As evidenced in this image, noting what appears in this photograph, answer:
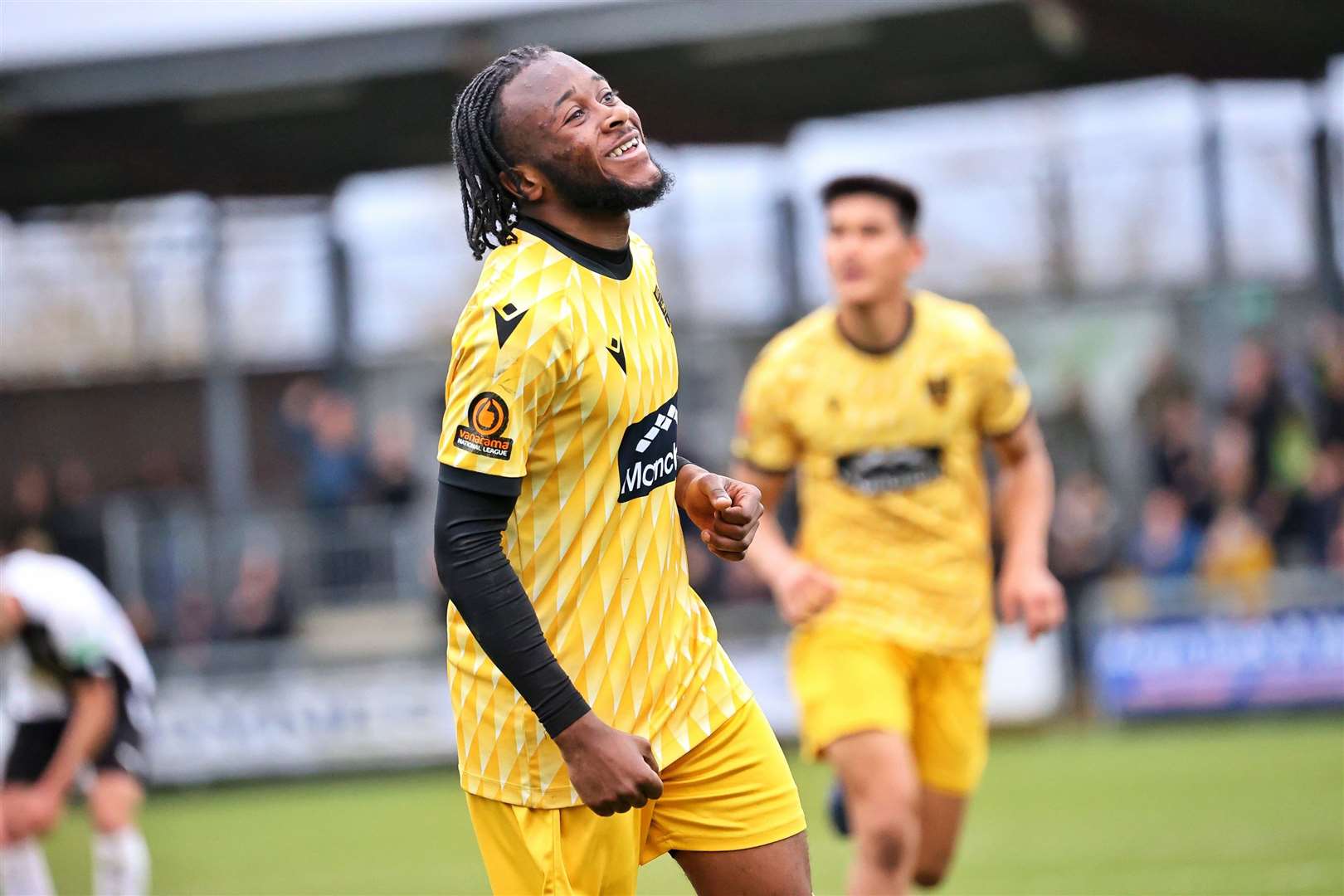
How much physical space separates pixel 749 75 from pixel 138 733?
482 inches

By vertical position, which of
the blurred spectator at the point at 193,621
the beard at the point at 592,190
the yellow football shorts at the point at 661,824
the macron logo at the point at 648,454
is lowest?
the blurred spectator at the point at 193,621

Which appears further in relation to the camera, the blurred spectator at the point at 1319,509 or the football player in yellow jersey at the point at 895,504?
the blurred spectator at the point at 1319,509

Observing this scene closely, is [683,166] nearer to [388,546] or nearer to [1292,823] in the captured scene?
[388,546]

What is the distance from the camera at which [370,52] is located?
18.2 metres

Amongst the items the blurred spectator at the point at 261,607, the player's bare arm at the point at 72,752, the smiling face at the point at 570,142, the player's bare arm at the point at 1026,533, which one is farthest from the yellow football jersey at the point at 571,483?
the blurred spectator at the point at 261,607

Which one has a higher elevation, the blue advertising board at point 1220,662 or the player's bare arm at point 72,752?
the player's bare arm at point 72,752

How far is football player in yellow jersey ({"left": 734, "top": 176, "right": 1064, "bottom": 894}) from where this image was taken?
629 centimetres

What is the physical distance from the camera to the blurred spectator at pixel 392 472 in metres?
16.5

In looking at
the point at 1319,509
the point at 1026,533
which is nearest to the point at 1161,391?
→ the point at 1319,509

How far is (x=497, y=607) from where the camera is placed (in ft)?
11.6

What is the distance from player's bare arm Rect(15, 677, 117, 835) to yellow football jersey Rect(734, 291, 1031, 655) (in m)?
3.50

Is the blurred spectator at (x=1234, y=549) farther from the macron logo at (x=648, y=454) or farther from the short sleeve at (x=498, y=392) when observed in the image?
the short sleeve at (x=498, y=392)

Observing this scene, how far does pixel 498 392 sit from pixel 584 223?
1.63 feet

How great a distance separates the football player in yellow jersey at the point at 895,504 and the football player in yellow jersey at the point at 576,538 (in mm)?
2175
